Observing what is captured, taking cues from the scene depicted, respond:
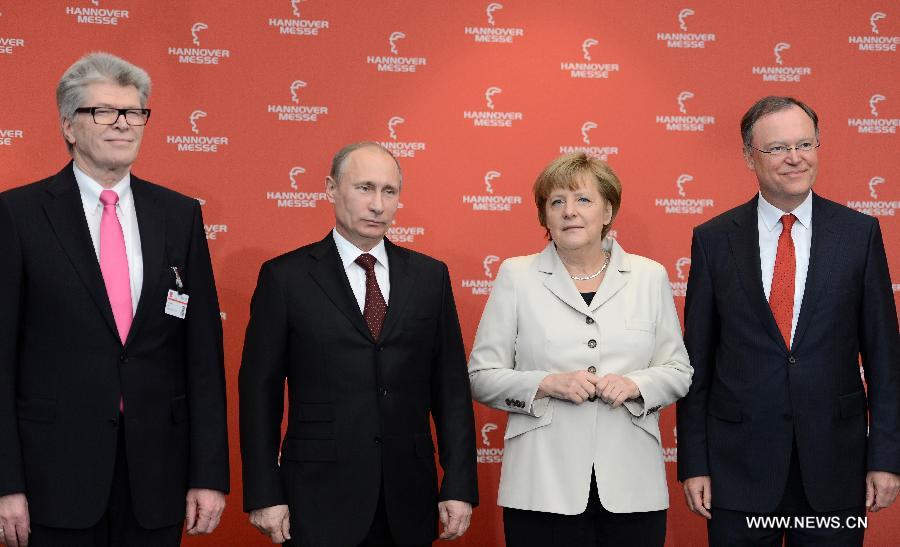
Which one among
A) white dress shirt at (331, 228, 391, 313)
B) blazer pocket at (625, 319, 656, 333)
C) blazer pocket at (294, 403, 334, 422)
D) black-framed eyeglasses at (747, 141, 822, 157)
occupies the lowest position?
blazer pocket at (294, 403, 334, 422)

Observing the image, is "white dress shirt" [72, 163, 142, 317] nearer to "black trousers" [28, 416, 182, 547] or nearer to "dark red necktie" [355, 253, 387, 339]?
"black trousers" [28, 416, 182, 547]

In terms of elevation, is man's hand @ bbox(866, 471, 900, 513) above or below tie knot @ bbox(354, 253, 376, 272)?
below

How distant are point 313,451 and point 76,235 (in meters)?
0.87

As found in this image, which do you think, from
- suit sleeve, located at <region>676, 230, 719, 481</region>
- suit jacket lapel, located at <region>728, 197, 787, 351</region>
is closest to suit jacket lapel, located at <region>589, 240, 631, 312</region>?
suit sleeve, located at <region>676, 230, 719, 481</region>

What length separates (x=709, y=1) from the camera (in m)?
4.47

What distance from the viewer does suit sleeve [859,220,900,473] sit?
2934 mm

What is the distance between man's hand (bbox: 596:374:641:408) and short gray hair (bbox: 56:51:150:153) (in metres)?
1.60

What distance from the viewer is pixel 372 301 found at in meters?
2.88

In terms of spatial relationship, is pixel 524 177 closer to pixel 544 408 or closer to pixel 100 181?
pixel 544 408

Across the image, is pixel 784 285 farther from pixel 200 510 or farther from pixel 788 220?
pixel 200 510

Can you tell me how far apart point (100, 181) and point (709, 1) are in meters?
3.00

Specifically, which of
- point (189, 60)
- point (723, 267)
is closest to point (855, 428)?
point (723, 267)

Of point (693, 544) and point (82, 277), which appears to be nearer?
point (82, 277)

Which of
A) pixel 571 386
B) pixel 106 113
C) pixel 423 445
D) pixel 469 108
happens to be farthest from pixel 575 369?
pixel 469 108
